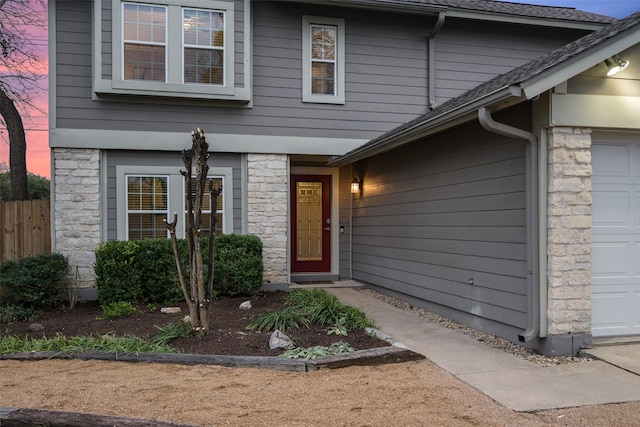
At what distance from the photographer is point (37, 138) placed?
14.7 metres

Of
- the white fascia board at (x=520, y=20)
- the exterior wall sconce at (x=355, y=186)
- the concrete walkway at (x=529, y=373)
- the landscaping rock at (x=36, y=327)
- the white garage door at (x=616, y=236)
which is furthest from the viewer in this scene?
the exterior wall sconce at (x=355, y=186)

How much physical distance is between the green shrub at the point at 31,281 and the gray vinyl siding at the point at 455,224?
216 inches

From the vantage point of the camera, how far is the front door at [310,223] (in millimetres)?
10516

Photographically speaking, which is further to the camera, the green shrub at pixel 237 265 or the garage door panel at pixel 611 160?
the green shrub at pixel 237 265

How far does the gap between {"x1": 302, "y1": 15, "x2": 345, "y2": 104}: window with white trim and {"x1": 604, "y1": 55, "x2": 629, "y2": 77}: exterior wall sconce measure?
5.26 metres

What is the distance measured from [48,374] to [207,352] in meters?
1.43

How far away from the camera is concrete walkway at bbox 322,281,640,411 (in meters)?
3.93

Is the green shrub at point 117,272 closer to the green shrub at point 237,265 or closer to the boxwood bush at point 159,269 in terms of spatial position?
the boxwood bush at point 159,269

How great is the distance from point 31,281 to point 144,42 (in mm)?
4255

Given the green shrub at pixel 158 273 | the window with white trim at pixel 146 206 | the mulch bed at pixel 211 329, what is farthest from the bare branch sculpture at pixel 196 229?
the window with white trim at pixel 146 206

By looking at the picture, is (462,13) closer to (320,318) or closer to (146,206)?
(320,318)

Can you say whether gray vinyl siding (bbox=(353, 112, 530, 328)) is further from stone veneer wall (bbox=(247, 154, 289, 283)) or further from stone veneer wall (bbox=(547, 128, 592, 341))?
stone veneer wall (bbox=(247, 154, 289, 283))

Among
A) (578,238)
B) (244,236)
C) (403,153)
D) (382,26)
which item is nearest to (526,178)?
(578,238)

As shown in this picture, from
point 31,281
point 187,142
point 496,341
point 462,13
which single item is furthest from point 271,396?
point 462,13
